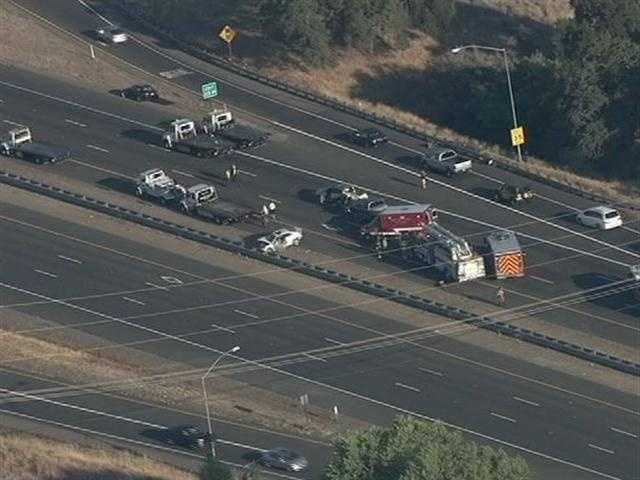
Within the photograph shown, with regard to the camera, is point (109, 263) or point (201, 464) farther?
point (109, 263)

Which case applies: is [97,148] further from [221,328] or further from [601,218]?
[601,218]

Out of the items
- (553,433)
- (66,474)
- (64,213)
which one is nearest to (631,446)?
(553,433)

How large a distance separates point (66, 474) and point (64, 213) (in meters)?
30.3

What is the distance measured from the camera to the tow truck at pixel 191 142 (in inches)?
4254

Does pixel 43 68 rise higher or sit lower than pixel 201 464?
higher

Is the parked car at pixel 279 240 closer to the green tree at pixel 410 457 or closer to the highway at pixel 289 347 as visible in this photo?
the highway at pixel 289 347

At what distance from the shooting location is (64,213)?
3949 inches

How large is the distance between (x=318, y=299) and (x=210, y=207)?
1162cm

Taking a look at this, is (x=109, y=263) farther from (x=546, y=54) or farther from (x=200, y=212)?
(x=546, y=54)

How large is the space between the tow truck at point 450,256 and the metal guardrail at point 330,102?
13.8 meters

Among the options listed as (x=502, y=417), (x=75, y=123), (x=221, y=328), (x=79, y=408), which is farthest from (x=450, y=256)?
(x=75, y=123)

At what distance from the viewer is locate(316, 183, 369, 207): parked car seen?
101375 millimetres

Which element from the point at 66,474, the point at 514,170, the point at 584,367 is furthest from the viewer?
the point at 514,170

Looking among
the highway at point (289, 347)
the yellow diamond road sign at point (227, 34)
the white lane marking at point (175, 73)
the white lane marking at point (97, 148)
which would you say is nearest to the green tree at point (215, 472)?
the highway at point (289, 347)
